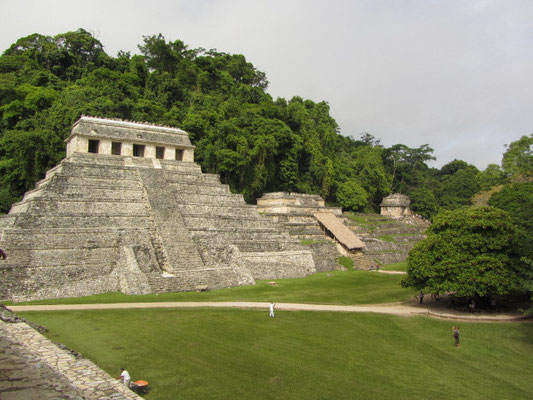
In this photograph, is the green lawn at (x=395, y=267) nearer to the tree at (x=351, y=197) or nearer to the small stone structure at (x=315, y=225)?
the small stone structure at (x=315, y=225)

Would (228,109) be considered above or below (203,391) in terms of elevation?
above

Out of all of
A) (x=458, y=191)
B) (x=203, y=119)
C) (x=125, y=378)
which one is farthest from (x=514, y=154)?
(x=125, y=378)

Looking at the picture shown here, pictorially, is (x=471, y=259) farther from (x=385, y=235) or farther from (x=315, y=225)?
(x=385, y=235)

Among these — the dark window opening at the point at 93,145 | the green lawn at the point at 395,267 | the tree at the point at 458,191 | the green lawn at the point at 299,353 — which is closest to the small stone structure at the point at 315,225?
the green lawn at the point at 395,267

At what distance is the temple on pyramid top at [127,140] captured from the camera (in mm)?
32938

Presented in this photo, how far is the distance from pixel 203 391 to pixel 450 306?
1616 centimetres

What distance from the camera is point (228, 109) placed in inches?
1892

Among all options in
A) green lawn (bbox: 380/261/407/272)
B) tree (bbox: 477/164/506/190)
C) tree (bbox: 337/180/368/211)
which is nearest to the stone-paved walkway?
green lawn (bbox: 380/261/407/272)

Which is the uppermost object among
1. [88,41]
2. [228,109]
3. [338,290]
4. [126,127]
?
[88,41]

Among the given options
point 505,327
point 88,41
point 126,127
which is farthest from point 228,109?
point 505,327

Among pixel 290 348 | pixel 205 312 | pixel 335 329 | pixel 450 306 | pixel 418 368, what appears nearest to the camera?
pixel 418 368

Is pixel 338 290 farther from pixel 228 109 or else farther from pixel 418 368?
pixel 228 109

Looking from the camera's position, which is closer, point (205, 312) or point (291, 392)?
point (291, 392)

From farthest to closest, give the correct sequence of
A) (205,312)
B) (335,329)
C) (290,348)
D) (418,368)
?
(205,312)
(335,329)
(290,348)
(418,368)
